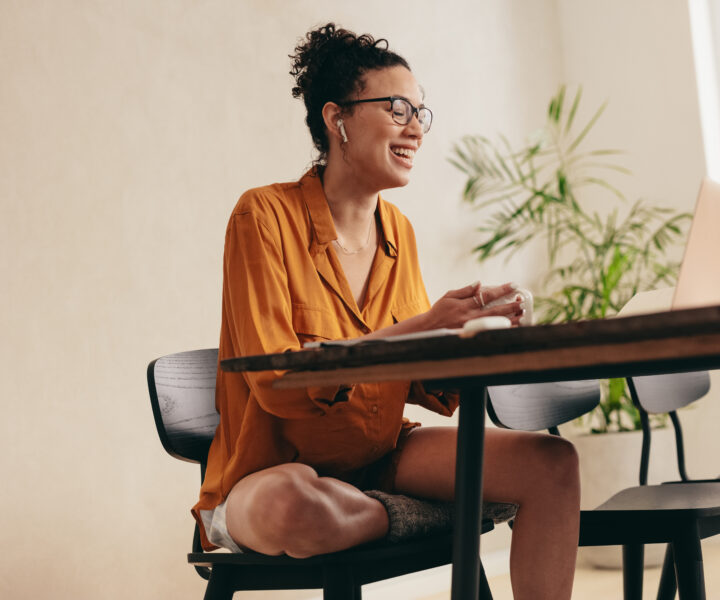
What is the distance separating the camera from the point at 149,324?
7.86ft

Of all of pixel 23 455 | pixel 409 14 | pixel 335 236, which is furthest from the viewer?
pixel 409 14

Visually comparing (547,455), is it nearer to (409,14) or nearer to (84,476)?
(84,476)

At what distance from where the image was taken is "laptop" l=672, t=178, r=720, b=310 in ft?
2.76

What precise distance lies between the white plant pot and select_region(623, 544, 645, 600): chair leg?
63.6 inches

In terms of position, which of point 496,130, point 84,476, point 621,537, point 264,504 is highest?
point 496,130

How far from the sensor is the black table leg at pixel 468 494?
37.9 inches

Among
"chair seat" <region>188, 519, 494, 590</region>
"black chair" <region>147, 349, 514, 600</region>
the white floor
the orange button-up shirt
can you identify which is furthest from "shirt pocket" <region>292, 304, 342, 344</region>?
the white floor

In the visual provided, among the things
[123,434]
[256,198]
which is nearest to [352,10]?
[123,434]

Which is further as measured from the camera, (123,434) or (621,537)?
(123,434)

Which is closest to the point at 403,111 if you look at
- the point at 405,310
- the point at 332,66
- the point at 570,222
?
the point at 332,66

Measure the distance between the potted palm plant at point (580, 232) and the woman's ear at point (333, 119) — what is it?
1953mm

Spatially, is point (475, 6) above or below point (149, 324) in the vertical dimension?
above

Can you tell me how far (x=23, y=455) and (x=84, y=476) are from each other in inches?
7.2

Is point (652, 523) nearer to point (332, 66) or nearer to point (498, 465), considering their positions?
point (498, 465)
